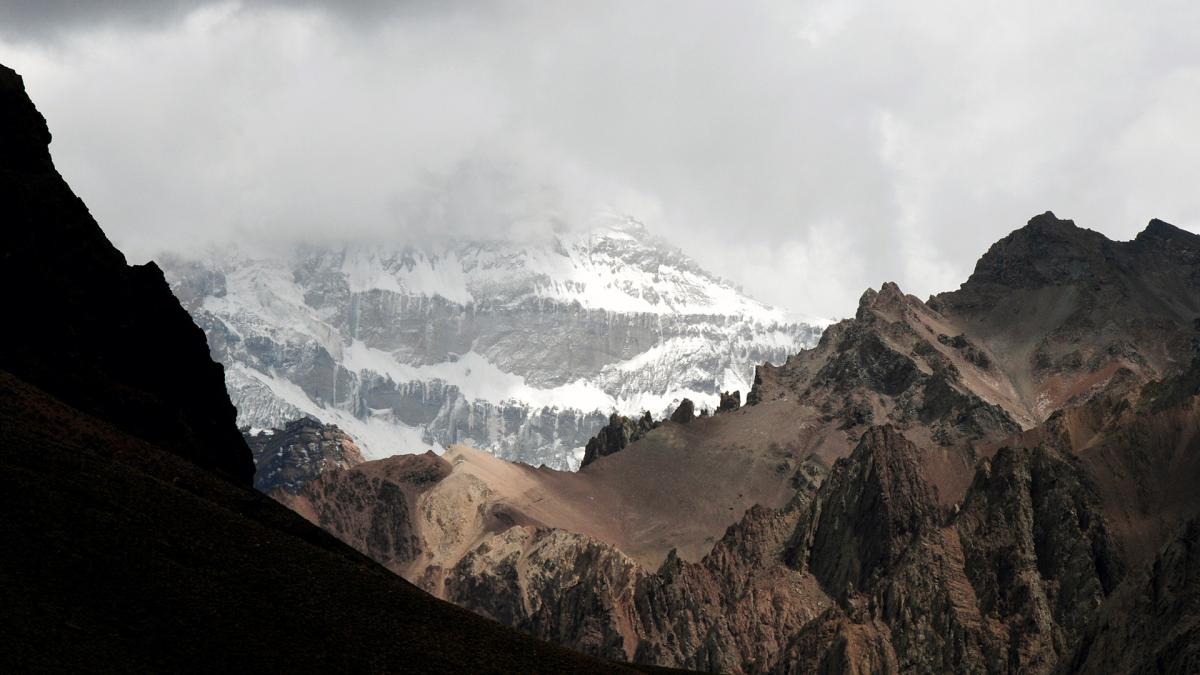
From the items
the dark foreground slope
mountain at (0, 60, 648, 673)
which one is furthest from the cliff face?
the dark foreground slope

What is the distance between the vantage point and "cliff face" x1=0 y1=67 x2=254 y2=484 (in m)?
121

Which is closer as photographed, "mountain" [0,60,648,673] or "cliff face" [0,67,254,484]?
"mountain" [0,60,648,673]

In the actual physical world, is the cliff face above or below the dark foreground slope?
above

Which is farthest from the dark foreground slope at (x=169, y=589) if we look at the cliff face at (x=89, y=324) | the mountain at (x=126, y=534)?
the cliff face at (x=89, y=324)

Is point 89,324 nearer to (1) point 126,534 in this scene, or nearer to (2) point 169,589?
(1) point 126,534

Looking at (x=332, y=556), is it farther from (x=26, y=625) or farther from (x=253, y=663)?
(x=26, y=625)

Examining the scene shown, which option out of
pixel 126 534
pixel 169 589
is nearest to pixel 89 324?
pixel 126 534

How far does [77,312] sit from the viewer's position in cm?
12750

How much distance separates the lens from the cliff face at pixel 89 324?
397ft

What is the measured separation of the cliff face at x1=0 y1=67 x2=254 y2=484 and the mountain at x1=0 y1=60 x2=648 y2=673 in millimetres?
142

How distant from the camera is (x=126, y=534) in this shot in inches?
3563

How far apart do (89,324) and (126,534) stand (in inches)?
1604

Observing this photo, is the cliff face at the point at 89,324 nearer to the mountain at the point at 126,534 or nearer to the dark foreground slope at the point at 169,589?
the mountain at the point at 126,534

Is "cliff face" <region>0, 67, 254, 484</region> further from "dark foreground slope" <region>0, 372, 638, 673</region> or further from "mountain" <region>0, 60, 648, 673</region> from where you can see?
"dark foreground slope" <region>0, 372, 638, 673</region>
